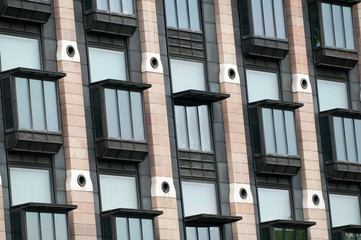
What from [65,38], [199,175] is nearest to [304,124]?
[199,175]

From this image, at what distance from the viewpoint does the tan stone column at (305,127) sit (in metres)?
72.2

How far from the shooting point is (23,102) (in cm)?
6291

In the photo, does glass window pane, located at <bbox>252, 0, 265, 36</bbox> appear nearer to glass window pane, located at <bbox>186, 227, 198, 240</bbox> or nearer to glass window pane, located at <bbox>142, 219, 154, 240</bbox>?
glass window pane, located at <bbox>186, 227, 198, 240</bbox>

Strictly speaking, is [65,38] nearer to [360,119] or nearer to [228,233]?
[228,233]

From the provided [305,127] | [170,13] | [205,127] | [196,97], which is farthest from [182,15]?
[305,127]

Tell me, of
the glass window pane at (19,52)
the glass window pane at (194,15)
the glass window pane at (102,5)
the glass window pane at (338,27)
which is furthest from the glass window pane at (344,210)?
the glass window pane at (19,52)

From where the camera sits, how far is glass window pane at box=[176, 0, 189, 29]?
230 feet

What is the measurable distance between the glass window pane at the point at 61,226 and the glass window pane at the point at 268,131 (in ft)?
38.6

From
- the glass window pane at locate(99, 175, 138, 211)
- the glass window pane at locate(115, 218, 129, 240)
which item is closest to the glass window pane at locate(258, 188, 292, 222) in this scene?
the glass window pane at locate(99, 175, 138, 211)

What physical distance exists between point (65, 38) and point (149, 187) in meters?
6.99

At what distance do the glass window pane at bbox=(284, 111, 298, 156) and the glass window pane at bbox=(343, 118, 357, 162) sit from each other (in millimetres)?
2837

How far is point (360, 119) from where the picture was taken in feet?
245

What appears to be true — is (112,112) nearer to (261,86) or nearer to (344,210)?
(261,86)

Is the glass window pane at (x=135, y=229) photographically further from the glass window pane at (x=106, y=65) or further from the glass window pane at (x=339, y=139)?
the glass window pane at (x=339, y=139)
